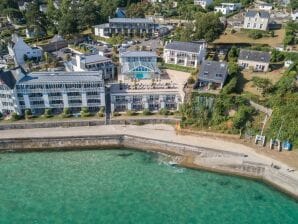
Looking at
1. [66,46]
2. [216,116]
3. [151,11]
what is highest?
[151,11]

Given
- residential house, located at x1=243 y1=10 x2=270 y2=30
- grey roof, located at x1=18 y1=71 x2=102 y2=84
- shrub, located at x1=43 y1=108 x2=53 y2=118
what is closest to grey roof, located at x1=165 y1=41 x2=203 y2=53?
grey roof, located at x1=18 y1=71 x2=102 y2=84

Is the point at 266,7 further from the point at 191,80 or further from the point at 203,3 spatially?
the point at 191,80

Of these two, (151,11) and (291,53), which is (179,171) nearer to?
(291,53)

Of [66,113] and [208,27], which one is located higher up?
[208,27]

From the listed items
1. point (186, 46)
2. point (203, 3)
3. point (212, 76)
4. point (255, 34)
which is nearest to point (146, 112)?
point (212, 76)

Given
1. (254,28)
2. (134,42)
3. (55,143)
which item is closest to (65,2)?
(134,42)

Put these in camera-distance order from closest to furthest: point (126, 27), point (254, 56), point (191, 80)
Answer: point (191, 80)
point (254, 56)
point (126, 27)

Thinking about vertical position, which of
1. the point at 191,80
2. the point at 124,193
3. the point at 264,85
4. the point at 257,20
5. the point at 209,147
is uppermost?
the point at 257,20
